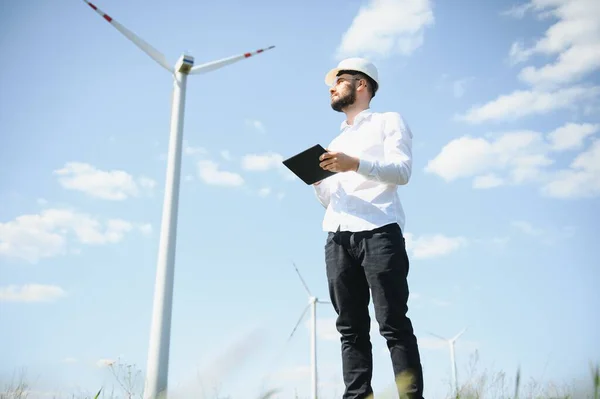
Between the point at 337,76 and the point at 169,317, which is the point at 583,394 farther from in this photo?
the point at 169,317

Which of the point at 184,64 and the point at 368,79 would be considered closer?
the point at 368,79

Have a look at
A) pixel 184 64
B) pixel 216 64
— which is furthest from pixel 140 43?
pixel 216 64

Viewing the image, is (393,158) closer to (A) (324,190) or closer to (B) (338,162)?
(B) (338,162)

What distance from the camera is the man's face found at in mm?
4203

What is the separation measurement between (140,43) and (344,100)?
13.6m

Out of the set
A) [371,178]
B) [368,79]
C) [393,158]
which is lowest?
[371,178]

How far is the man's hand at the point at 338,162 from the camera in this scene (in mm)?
3562

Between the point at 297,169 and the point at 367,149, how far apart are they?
604 millimetres

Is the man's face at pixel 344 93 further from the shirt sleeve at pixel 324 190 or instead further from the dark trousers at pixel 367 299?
the dark trousers at pixel 367 299

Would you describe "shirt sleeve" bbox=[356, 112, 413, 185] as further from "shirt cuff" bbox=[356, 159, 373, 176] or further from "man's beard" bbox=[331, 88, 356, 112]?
"man's beard" bbox=[331, 88, 356, 112]

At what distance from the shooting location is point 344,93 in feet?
13.8

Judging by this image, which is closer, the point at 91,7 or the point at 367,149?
the point at 367,149

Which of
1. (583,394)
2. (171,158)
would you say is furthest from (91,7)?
(583,394)

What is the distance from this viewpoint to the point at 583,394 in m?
1.66
